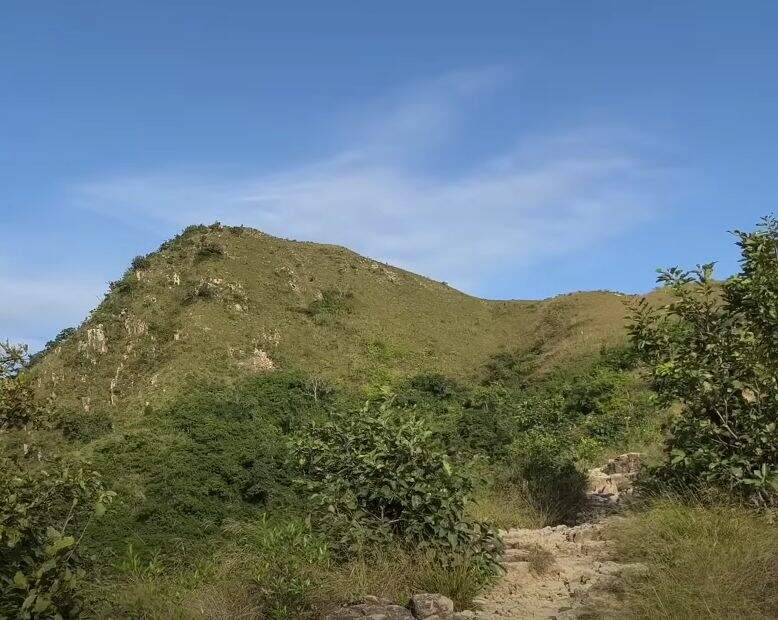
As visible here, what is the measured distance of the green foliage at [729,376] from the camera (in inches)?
275

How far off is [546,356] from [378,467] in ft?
90.0

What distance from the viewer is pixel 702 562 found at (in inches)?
211

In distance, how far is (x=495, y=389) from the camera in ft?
89.4

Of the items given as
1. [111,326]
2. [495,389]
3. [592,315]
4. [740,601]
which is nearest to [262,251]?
[111,326]

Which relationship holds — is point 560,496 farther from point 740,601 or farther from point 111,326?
point 111,326

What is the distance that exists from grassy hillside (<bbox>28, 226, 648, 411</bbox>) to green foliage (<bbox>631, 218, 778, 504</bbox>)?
18.3 m

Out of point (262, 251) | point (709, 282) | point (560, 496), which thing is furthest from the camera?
point (262, 251)

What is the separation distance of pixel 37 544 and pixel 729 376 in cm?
719

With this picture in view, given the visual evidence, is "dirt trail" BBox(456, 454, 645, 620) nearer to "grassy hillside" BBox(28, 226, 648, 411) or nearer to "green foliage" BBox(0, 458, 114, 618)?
"green foliage" BBox(0, 458, 114, 618)

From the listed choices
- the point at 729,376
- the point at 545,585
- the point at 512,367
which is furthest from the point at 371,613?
the point at 512,367

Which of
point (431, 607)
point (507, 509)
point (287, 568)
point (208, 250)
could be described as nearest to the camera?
point (431, 607)

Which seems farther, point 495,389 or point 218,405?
point 495,389

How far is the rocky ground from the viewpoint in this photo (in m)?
5.18

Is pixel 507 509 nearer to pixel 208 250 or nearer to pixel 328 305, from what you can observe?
pixel 328 305
